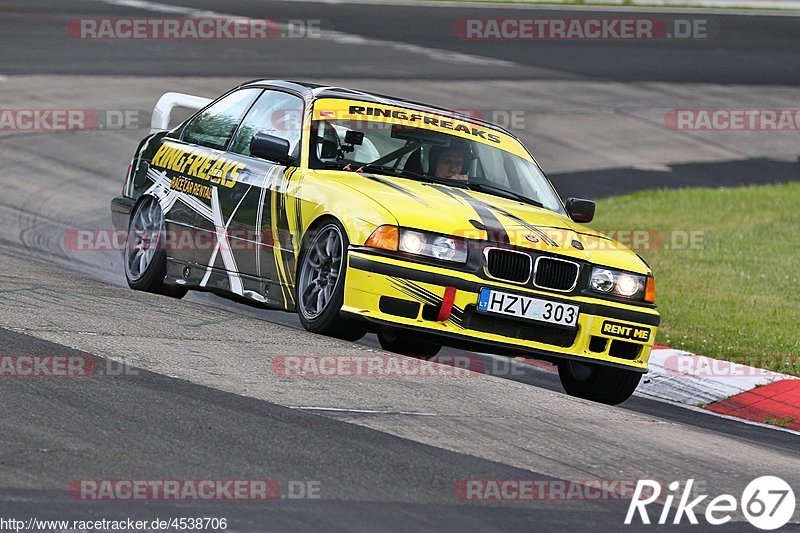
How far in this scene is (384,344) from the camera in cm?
992

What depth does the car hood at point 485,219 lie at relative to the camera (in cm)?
841

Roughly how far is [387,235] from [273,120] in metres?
1.99

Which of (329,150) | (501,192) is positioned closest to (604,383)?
(501,192)

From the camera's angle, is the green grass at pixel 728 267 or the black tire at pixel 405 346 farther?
the green grass at pixel 728 267

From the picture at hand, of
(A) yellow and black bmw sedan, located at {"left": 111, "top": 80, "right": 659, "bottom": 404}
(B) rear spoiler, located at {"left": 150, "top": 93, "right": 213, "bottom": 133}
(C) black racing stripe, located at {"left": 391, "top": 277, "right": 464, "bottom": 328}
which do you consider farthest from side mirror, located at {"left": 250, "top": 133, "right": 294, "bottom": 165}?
(B) rear spoiler, located at {"left": 150, "top": 93, "right": 213, "bottom": 133}

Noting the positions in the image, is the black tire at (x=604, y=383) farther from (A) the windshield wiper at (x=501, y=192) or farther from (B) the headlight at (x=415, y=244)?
(B) the headlight at (x=415, y=244)

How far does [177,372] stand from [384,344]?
2.61m

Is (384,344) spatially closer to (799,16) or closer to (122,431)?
(122,431)

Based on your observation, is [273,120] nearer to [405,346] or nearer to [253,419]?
[405,346]

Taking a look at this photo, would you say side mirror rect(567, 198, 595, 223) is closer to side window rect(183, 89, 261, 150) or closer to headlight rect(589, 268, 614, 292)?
headlight rect(589, 268, 614, 292)

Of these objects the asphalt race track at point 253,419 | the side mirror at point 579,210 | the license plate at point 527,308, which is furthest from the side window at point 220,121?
the license plate at point 527,308

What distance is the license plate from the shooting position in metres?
8.32

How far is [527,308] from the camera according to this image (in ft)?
27.6

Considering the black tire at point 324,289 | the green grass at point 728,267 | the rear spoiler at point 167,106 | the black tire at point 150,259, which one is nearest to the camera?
the black tire at point 324,289
